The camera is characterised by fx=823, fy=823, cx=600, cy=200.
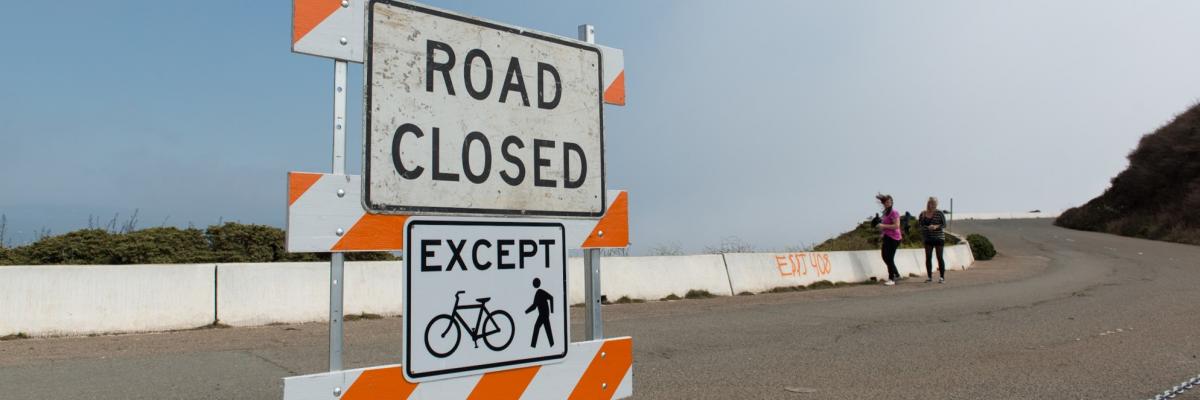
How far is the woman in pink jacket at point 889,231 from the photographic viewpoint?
52.0ft

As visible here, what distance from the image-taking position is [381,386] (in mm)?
2494

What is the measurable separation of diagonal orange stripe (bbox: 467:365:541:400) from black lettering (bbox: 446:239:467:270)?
0.38 meters

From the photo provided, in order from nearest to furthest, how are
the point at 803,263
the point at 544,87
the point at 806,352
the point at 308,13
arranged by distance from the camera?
1. the point at 308,13
2. the point at 544,87
3. the point at 806,352
4. the point at 803,263

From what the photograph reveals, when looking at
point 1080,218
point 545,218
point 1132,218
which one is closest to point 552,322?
point 545,218

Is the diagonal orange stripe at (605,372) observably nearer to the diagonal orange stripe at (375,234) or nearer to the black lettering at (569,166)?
the black lettering at (569,166)

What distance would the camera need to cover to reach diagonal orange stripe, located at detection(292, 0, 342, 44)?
2.40 meters

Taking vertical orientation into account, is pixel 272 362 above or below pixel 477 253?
below

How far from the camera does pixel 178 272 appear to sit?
9055mm

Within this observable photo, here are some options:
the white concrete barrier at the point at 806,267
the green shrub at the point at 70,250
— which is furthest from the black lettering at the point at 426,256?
the white concrete barrier at the point at 806,267

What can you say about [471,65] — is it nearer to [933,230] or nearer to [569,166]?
[569,166]

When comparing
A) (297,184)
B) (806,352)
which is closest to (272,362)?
(806,352)

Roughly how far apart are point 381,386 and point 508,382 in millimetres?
436

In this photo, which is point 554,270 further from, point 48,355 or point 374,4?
→ point 48,355

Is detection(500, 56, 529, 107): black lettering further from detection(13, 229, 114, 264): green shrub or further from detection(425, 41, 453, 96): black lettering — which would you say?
detection(13, 229, 114, 264): green shrub
